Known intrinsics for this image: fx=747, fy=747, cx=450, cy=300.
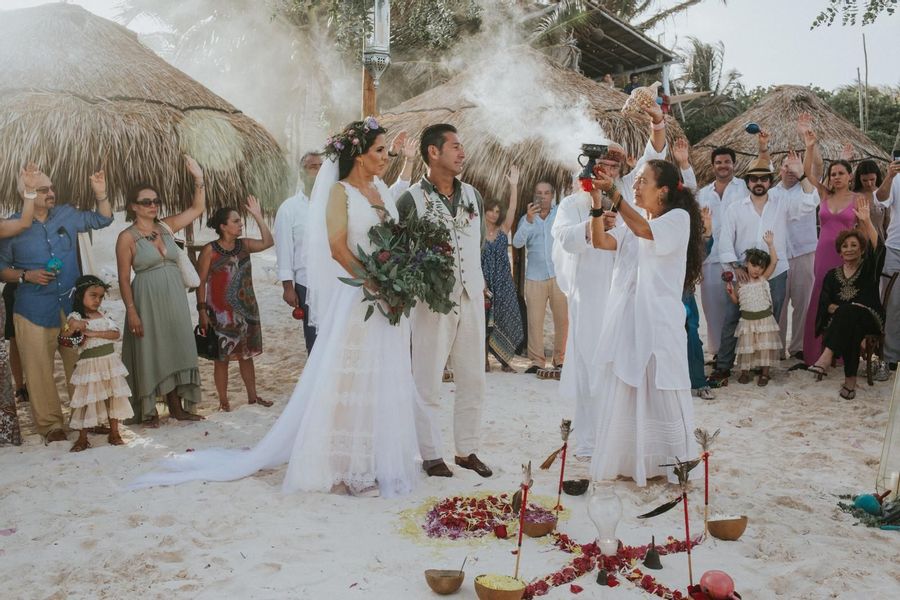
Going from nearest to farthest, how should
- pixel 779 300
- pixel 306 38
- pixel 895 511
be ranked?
1. pixel 895 511
2. pixel 779 300
3. pixel 306 38

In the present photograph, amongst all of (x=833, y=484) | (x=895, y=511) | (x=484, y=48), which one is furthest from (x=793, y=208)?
(x=484, y=48)

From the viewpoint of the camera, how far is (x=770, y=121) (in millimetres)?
12828

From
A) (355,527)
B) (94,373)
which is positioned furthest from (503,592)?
(94,373)

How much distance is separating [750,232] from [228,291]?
537cm

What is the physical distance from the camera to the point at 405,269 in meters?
4.49

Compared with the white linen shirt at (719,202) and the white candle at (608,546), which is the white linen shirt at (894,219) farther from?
the white candle at (608,546)

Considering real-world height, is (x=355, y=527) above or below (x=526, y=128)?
below

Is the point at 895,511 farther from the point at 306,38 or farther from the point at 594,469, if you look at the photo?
the point at 306,38

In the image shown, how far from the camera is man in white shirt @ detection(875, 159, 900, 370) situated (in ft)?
24.6

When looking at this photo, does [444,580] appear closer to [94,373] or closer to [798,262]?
[94,373]

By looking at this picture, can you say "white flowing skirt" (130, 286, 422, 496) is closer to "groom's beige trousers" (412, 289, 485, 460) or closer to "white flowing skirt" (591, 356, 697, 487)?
"groom's beige trousers" (412, 289, 485, 460)

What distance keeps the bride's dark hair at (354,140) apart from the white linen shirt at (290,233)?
2425mm

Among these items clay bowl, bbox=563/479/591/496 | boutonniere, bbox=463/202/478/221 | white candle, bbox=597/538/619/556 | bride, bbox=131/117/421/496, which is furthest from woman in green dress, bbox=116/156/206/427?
white candle, bbox=597/538/619/556

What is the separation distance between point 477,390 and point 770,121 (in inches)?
402
